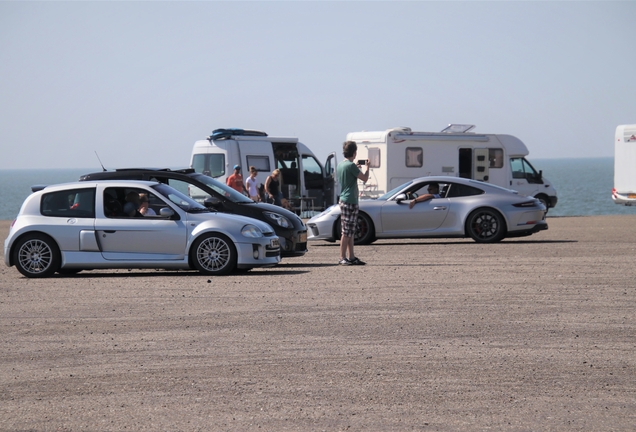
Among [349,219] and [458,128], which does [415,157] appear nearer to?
[458,128]

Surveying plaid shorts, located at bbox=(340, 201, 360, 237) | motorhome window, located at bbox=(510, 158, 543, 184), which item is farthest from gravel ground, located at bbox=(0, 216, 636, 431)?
motorhome window, located at bbox=(510, 158, 543, 184)

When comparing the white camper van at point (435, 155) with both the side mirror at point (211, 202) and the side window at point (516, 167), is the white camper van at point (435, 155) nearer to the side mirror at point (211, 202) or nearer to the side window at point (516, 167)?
the side window at point (516, 167)

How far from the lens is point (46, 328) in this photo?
359 inches

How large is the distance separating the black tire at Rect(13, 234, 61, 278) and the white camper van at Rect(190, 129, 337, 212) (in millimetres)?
14973

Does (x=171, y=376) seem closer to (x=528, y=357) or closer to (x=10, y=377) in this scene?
(x=10, y=377)

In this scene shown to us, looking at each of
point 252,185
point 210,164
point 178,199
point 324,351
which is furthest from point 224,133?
point 324,351

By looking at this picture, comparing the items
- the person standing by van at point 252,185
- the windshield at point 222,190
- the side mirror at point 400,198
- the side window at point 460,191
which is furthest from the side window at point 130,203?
the person standing by van at point 252,185

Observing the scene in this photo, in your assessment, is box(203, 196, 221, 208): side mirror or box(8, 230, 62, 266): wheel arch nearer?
box(8, 230, 62, 266): wheel arch

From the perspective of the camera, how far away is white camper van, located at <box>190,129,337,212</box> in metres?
29.0

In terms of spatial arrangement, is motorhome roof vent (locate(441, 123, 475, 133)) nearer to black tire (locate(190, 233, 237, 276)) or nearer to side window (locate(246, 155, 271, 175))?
side window (locate(246, 155, 271, 175))

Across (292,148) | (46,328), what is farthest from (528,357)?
(292,148)

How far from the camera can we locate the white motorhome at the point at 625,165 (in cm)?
3153

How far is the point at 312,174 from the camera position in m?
31.2

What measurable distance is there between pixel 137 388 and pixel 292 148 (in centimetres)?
2416
